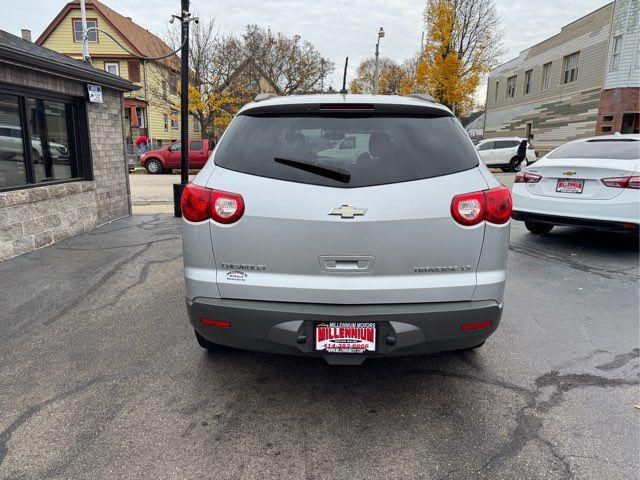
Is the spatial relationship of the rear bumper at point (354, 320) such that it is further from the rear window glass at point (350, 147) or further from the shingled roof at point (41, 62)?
the shingled roof at point (41, 62)

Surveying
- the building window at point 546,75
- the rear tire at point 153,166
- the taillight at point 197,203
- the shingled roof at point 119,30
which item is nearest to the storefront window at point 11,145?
the taillight at point 197,203

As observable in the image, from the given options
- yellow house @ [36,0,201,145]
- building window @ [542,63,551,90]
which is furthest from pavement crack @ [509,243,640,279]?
yellow house @ [36,0,201,145]

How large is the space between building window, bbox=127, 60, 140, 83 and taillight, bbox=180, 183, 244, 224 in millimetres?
35587

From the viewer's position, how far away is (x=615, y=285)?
517 cm

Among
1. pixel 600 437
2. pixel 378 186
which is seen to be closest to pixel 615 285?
pixel 600 437

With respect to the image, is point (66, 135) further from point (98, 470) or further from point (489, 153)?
point (489, 153)

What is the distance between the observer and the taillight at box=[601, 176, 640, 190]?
225 inches

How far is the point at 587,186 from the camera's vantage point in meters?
6.03

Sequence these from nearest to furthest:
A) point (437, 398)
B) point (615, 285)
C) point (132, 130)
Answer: point (437, 398) → point (615, 285) → point (132, 130)

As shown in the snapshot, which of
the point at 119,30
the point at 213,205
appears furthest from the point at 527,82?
the point at 213,205

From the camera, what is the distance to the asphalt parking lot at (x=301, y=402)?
2.28 meters

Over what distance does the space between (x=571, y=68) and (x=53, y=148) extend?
29.2m

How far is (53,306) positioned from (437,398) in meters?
3.73

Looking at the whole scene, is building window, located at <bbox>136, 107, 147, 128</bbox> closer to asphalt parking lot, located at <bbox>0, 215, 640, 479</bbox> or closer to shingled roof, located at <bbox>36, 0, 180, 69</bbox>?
shingled roof, located at <bbox>36, 0, 180, 69</bbox>
